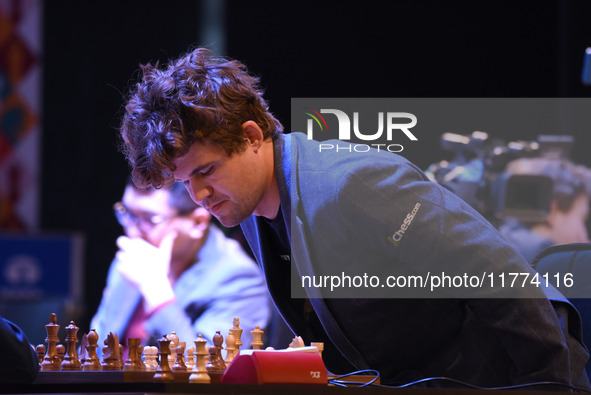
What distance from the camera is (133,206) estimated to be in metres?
3.76

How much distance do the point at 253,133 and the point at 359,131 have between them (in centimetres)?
137

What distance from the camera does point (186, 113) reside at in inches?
70.0

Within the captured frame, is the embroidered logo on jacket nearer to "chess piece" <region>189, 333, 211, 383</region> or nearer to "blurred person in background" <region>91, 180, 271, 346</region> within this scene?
"chess piece" <region>189, 333, 211, 383</region>

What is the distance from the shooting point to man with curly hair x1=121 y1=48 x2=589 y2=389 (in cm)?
153

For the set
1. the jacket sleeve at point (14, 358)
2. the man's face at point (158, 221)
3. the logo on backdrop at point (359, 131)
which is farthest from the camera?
the man's face at point (158, 221)

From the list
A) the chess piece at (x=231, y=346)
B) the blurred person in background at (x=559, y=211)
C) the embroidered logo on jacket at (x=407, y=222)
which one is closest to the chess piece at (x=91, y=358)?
the chess piece at (x=231, y=346)

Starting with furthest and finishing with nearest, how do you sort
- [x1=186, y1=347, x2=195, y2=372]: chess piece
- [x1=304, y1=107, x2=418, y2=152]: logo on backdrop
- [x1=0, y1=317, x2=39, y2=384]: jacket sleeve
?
1. [x1=304, y1=107, x2=418, y2=152]: logo on backdrop
2. [x1=186, y1=347, x2=195, y2=372]: chess piece
3. [x1=0, y1=317, x2=39, y2=384]: jacket sleeve

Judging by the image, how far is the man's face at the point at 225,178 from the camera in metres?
1.79

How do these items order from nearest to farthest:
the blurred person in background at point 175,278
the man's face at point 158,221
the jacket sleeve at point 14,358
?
the jacket sleeve at point 14,358
the blurred person in background at point 175,278
the man's face at point 158,221

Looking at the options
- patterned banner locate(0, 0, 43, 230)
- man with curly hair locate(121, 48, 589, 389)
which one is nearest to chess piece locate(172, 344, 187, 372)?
man with curly hair locate(121, 48, 589, 389)

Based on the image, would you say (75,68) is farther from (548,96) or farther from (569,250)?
(569,250)

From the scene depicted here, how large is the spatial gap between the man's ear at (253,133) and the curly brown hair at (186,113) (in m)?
0.02

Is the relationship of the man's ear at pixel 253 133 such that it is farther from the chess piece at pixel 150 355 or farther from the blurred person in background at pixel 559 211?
the blurred person in background at pixel 559 211

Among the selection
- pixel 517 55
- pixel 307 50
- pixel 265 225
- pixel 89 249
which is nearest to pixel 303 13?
pixel 307 50
